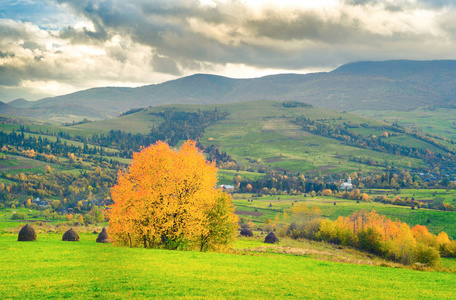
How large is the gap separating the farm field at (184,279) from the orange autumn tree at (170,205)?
958cm

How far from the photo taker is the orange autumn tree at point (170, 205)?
5184cm

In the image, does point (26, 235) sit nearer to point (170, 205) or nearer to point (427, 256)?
point (170, 205)

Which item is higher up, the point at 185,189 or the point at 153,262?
the point at 185,189

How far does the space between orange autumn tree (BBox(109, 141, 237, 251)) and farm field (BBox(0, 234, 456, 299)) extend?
9.58m

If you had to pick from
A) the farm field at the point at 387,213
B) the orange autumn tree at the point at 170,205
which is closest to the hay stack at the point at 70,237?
the orange autumn tree at the point at 170,205

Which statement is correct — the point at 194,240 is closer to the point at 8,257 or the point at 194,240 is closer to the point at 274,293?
the point at 8,257

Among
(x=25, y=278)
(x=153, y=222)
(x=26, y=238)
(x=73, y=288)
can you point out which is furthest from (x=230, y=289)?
(x=26, y=238)

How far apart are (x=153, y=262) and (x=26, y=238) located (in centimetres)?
3767

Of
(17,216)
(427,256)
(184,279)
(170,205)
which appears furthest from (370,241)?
(17,216)

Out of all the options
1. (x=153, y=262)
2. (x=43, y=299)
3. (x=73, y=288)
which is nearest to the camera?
(x=43, y=299)

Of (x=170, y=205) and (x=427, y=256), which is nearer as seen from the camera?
(x=170, y=205)

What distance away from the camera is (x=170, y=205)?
51.7 metres

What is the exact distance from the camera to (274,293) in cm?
2630

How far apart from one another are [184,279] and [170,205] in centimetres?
2344
